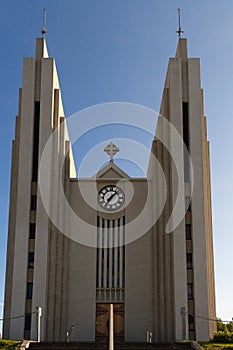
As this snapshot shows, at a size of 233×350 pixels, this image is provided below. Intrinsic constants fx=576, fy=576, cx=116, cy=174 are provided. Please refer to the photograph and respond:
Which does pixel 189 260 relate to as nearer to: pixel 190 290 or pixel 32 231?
pixel 190 290

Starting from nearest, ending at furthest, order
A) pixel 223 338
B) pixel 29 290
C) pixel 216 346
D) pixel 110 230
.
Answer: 1. pixel 216 346
2. pixel 223 338
3. pixel 29 290
4. pixel 110 230

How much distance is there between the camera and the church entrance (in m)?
30.6

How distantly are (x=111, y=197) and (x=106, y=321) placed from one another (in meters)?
6.93

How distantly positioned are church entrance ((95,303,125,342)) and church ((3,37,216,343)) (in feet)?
0.18

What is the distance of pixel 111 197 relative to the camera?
3306 cm

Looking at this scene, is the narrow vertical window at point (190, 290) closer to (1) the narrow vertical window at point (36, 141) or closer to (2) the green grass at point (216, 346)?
(2) the green grass at point (216, 346)

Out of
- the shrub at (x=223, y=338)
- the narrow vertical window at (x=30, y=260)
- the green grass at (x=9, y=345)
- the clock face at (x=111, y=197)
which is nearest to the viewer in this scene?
the green grass at (x=9, y=345)

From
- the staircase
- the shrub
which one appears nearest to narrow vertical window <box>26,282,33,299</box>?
the staircase

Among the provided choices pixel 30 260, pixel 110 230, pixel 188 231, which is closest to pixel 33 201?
pixel 30 260

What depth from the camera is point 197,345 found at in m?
22.3

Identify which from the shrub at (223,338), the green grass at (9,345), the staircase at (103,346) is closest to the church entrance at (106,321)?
the shrub at (223,338)

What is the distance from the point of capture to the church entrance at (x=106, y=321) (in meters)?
30.6

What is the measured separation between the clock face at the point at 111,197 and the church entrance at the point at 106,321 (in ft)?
18.1

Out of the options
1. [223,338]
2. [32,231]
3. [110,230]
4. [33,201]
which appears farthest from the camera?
[110,230]
